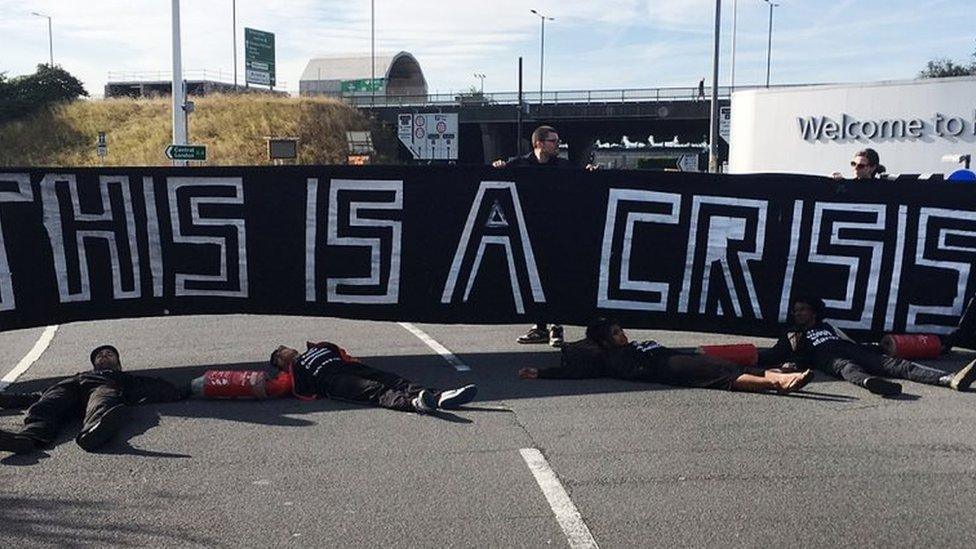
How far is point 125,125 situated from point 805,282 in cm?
6017

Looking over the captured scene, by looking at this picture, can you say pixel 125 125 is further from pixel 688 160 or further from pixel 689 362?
pixel 689 362

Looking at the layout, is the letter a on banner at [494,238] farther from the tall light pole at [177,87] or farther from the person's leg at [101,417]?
the tall light pole at [177,87]

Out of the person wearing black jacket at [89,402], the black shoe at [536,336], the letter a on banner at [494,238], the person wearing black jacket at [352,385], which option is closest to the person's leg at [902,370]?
the letter a on banner at [494,238]

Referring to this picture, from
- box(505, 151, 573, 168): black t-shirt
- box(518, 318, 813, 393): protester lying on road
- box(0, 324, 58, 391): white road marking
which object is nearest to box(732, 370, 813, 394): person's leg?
box(518, 318, 813, 393): protester lying on road

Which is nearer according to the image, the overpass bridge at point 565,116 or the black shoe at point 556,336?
the black shoe at point 556,336

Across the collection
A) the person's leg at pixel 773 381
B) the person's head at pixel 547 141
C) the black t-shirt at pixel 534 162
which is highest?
the person's head at pixel 547 141

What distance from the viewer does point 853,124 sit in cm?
2544

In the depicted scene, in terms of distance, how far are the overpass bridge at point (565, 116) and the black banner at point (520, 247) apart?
46303 millimetres

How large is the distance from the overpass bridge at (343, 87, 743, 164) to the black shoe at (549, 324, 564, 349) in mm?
46166

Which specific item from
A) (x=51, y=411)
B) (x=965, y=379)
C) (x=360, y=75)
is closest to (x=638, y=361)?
(x=965, y=379)

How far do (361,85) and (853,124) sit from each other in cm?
7771

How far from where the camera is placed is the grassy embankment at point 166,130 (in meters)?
59.0

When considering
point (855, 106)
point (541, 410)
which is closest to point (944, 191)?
point (541, 410)

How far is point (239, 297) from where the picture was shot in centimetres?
891
